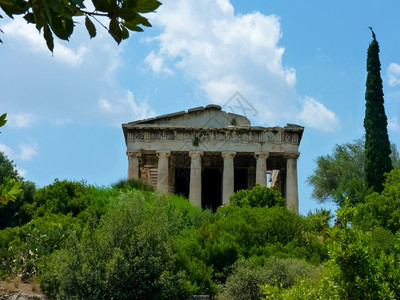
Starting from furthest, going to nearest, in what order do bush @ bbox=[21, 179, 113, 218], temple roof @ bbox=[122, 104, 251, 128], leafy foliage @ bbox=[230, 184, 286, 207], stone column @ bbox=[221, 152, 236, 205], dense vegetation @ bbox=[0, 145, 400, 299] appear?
temple roof @ bbox=[122, 104, 251, 128], stone column @ bbox=[221, 152, 236, 205], leafy foliage @ bbox=[230, 184, 286, 207], bush @ bbox=[21, 179, 113, 218], dense vegetation @ bbox=[0, 145, 400, 299]

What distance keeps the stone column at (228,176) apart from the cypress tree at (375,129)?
6.43 metres

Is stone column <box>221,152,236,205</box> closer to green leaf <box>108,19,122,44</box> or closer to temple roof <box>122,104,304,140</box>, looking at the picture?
temple roof <box>122,104,304,140</box>

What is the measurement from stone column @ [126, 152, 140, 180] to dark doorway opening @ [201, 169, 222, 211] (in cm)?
578

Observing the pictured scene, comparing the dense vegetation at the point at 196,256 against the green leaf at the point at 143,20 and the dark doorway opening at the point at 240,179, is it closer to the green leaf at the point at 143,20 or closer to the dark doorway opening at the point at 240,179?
the green leaf at the point at 143,20

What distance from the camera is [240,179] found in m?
36.6

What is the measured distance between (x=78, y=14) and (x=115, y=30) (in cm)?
20

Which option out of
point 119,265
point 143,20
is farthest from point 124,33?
point 119,265

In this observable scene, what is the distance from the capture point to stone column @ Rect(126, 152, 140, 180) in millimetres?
31144

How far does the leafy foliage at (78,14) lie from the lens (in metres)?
3.02

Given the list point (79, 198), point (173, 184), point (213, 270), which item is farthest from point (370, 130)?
point (213, 270)

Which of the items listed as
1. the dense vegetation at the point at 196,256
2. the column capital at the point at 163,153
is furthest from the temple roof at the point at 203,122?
the dense vegetation at the point at 196,256

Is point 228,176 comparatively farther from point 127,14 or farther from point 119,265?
point 127,14

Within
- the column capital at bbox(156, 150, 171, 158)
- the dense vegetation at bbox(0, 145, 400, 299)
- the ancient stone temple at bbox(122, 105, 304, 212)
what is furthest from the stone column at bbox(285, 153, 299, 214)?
the dense vegetation at bbox(0, 145, 400, 299)

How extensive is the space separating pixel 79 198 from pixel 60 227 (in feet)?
20.5
